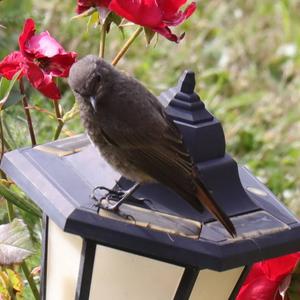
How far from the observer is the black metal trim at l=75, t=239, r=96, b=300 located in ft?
5.98

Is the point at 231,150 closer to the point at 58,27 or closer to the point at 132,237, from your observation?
the point at 58,27

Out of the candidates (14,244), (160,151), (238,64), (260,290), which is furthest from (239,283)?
(238,64)

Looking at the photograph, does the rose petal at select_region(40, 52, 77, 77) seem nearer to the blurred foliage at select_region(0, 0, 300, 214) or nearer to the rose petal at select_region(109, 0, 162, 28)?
the rose petal at select_region(109, 0, 162, 28)

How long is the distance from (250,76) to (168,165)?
331cm

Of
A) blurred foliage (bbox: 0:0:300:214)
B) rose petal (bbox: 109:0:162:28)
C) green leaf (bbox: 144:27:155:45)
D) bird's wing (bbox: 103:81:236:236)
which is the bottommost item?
blurred foliage (bbox: 0:0:300:214)

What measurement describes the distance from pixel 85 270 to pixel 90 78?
0.40 m

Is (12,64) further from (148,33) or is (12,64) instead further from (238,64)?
(238,64)

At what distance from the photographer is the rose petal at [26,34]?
2021mm

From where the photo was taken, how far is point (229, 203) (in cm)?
186

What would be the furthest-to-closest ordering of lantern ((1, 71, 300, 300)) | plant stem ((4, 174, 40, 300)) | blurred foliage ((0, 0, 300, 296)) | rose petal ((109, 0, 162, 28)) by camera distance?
blurred foliage ((0, 0, 300, 296)), plant stem ((4, 174, 40, 300)), rose petal ((109, 0, 162, 28)), lantern ((1, 71, 300, 300))

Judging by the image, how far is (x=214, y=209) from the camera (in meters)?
1.77

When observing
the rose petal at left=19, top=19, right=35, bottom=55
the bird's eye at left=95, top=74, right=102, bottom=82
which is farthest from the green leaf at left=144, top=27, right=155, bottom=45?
the rose petal at left=19, top=19, right=35, bottom=55

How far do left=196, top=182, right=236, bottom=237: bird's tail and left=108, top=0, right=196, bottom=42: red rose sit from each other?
1.23 feet

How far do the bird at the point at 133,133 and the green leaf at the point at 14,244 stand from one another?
0.23 metres
